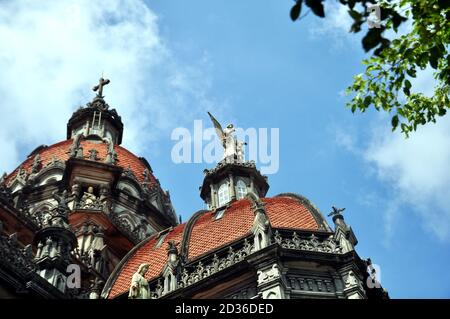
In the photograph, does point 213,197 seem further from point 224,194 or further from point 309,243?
point 309,243

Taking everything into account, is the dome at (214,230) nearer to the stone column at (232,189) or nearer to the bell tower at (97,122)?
the stone column at (232,189)

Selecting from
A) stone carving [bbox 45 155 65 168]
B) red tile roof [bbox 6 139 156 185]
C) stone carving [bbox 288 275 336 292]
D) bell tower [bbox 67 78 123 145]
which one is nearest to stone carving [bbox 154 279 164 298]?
stone carving [bbox 288 275 336 292]

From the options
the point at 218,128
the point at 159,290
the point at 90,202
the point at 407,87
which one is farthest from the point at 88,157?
the point at 407,87

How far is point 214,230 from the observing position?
22766 mm

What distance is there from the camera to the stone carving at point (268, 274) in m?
17.6

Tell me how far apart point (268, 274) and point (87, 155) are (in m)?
25.6

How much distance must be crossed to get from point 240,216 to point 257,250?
4895mm

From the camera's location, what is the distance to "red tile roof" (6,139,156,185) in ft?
135

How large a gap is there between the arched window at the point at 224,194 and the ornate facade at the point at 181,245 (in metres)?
0.07

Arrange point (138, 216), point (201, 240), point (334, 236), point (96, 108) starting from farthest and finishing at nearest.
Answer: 1. point (96, 108)
2. point (138, 216)
3. point (201, 240)
4. point (334, 236)
